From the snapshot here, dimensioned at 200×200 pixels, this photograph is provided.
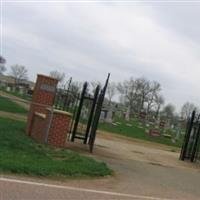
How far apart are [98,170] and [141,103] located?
277 feet

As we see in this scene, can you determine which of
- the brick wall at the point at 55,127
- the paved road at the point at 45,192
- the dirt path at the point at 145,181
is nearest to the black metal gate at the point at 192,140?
the dirt path at the point at 145,181

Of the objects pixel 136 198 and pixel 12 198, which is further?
pixel 136 198

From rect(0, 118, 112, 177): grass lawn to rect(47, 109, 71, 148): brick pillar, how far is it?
75 cm

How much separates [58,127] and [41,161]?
13.5 feet

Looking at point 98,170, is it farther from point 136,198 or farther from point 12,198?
point 12,198

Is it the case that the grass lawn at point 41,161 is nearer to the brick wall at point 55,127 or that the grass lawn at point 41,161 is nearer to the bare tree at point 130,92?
the brick wall at point 55,127

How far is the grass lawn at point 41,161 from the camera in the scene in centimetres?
1047

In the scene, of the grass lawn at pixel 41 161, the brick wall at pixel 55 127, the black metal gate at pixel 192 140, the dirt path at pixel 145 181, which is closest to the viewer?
the grass lawn at pixel 41 161

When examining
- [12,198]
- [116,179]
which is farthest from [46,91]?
[12,198]

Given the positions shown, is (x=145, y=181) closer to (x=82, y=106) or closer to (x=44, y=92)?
(x=44, y=92)

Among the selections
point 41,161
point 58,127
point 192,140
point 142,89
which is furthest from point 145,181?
point 142,89

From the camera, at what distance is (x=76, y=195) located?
29.9 ft

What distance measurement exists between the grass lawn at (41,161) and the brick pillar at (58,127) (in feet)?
2.46

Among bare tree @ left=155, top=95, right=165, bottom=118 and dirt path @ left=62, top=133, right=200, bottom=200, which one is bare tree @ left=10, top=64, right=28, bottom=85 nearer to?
bare tree @ left=155, top=95, right=165, bottom=118
